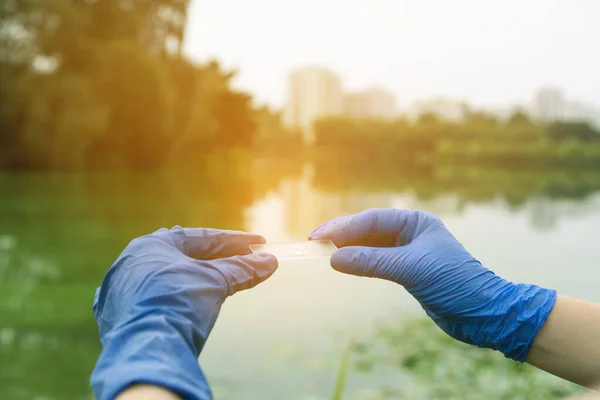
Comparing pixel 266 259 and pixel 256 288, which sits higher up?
pixel 266 259

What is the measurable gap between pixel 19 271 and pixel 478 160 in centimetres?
2843

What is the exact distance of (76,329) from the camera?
4.30 meters

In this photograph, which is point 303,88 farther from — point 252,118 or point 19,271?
point 19,271

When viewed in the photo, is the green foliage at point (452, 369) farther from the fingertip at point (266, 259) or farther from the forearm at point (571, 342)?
the fingertip at point (266, 259)

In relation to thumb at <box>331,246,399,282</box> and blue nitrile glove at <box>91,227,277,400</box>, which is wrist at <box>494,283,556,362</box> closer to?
thumb at <box>331,246,399,282</box>

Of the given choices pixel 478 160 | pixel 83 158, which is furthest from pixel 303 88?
pixel 478 160

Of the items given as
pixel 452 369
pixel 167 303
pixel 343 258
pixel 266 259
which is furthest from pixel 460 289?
pixel 452 369

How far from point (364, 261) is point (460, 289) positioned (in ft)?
0.72

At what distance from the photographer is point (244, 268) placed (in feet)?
3.77

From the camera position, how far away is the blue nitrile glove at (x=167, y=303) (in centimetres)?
84

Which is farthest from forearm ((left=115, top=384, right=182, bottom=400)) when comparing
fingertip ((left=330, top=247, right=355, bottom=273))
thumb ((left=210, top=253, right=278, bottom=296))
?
fingertip ((left=330, top=247, right=355, bottom=273))

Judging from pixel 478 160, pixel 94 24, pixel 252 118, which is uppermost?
pixel 94 24

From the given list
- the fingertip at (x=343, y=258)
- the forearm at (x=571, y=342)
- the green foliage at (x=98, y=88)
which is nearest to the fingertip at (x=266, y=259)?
the fingertip at (x=343, y=258)

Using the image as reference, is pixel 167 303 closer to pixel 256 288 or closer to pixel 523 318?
pixel 523 318
